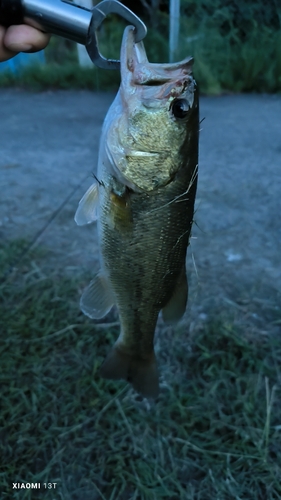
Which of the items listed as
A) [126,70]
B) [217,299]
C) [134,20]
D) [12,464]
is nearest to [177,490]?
[12,464]

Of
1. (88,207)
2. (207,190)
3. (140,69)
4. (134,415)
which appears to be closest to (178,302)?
(88,207)

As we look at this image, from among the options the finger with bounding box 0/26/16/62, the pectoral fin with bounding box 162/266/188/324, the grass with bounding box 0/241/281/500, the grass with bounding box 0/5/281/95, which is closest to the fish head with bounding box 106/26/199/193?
the pectoral fin with bounding box 162/266/188/324

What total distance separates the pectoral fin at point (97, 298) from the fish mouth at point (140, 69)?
0.57 metres

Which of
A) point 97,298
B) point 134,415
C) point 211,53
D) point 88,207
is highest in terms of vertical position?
point 88,207

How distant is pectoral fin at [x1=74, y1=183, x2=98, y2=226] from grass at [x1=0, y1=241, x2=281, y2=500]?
0.97 meters

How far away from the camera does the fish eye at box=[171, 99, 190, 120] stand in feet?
3.99

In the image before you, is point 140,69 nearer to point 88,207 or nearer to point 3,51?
point 88,207

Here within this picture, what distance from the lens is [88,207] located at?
4.51 ft

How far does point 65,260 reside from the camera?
2.85 meters

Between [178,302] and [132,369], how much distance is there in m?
0.31

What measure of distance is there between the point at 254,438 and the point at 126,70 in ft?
4.70

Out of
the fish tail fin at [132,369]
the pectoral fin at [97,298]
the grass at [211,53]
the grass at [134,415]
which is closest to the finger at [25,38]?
the pectoral fin at [97,298]

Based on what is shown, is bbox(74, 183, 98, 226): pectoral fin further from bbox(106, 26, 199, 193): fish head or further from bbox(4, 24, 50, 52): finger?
bbox(4, 24, 50, 52): finger

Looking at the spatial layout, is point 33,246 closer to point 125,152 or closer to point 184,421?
point 184,421
